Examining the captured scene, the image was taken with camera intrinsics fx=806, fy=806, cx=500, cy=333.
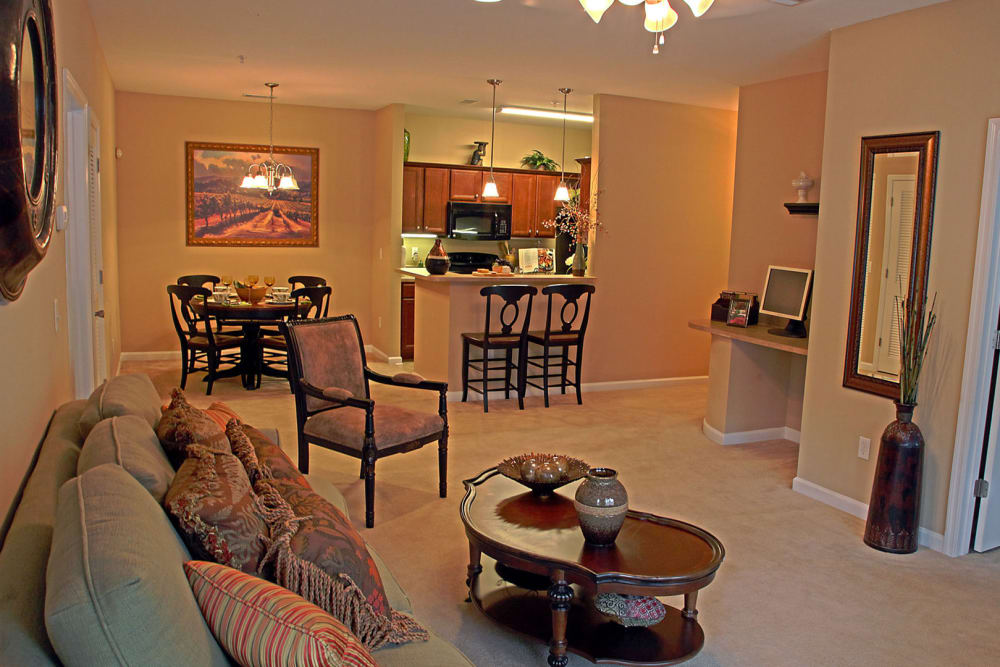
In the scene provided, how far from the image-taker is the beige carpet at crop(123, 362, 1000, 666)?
2.93 metres

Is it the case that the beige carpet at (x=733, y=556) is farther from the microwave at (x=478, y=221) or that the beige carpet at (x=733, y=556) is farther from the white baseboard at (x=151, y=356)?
the microwave at (x=478, y=221)

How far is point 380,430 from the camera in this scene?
394 centimetres

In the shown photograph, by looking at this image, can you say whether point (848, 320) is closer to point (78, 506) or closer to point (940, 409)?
point (940, 409)

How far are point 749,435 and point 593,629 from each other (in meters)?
3.28

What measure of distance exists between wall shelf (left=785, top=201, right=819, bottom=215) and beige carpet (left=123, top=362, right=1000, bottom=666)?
5.26 feet

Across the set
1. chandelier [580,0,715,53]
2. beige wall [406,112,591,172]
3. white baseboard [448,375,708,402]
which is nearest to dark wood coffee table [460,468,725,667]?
chandelier [580,0,715,53]

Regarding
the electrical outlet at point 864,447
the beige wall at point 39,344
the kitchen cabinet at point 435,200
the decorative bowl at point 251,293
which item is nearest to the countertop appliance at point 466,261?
the kitchen cabinet at point 435,200

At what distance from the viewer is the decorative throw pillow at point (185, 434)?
224 cm

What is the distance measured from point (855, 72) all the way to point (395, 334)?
5140mm

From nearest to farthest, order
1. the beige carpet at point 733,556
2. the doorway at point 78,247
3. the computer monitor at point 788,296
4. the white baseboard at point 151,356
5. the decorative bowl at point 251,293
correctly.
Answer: the beige carpet at point 733,556 → the doorway at point 78,247 → the computer monitor at point 788,296 → the decorative bowl at point 251,293 → the white baseboard at point 151,356

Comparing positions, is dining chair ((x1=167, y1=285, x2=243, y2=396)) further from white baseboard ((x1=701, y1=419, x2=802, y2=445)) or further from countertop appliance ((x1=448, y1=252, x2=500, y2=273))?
white baseboard ((x1=701, y1=419, x2=802, y2=445))

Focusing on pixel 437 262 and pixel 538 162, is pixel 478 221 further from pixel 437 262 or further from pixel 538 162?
pixel 437 262

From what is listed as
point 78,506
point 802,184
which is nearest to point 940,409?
point 802,184

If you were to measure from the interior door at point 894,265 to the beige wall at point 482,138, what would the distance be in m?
5.42
